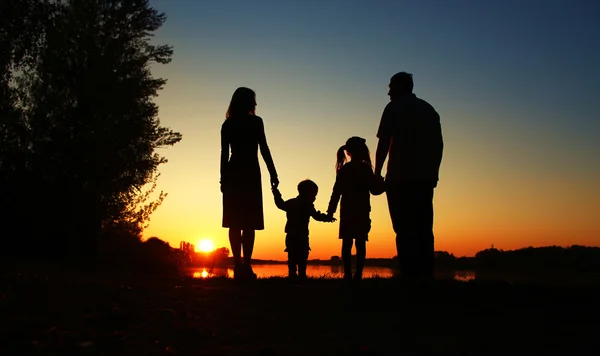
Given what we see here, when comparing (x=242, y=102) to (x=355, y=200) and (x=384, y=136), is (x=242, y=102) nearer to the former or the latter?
(x=384, y=136)

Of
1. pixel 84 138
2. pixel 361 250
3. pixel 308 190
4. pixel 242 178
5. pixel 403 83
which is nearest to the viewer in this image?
pixel 403 83

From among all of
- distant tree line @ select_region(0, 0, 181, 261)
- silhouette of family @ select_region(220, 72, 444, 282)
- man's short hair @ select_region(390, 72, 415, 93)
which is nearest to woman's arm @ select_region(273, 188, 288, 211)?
silhouette of family @ select_region(220, 72, 444, 282)

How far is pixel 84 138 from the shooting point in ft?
76.4

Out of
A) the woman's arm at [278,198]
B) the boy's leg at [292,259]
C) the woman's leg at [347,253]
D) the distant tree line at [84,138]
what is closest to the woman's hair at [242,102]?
the woman's arm at [278,198]

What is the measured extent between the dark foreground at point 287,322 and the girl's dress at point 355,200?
298 cm

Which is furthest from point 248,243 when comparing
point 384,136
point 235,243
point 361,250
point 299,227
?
point 384,136

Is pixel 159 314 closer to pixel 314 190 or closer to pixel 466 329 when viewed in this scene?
pixel 466 329

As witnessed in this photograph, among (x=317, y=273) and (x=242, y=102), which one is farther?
(x=317, y=273)

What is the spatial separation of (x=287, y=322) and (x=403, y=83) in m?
5.66

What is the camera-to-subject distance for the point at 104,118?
24031mm

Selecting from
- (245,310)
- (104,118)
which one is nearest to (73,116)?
(104,118)

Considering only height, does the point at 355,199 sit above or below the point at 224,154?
below

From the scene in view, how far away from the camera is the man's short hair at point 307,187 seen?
12703mm

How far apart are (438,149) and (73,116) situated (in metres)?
18.6
